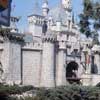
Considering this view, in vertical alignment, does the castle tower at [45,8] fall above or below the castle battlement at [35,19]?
above

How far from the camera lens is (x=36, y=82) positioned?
47688 millimetres

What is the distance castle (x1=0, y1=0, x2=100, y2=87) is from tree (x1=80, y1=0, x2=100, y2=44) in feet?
44.2

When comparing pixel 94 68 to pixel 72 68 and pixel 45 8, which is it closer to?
pixel 72 68

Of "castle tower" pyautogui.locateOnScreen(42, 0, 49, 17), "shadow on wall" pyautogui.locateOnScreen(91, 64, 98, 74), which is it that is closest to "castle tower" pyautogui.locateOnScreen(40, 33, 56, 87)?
"shadow on wall" pyautogui.locateOnScreen(91, 64, 98, 74)

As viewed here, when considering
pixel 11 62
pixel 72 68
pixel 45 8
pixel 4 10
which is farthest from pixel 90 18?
pixel 45 8

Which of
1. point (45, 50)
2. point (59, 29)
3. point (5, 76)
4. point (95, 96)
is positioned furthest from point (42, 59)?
point (95, 96)

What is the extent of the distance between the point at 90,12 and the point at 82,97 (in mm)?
5704

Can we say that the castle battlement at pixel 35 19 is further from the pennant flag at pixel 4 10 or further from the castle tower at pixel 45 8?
the pennant flag at pixel 4 10

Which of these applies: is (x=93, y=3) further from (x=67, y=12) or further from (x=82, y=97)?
(x=67, y=12)

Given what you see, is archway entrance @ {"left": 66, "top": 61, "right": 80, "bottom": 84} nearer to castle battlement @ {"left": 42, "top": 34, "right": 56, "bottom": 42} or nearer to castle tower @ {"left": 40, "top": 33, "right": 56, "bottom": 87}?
castle tower @ {"left": 40, "top": 33, "right": 56, "bottom": 87}

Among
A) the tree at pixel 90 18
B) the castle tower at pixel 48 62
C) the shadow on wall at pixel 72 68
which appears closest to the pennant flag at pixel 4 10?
the tree at pixel 90 18

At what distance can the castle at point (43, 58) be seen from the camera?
146ft

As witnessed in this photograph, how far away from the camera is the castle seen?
4441cm

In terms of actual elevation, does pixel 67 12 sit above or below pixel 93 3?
above
